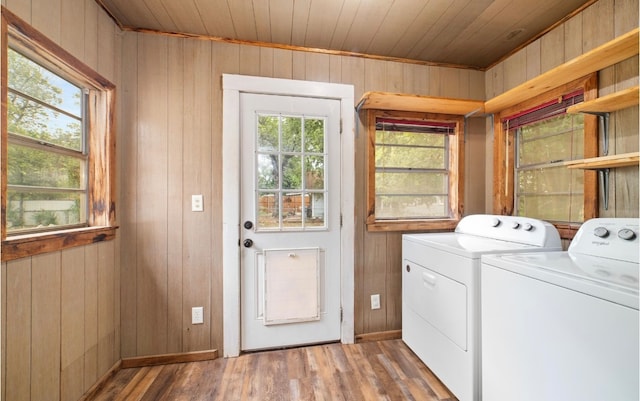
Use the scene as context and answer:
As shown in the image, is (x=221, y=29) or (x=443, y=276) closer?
(x=443, y=276)

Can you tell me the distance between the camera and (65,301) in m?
1.35

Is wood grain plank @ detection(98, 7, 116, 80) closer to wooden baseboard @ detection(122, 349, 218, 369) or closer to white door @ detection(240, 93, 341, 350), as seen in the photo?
white door @ detection(240, 93, 341, 350)

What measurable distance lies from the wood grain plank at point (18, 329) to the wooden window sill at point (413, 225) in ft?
6.48

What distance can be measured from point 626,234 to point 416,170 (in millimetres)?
1328

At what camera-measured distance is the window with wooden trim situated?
1.60 m

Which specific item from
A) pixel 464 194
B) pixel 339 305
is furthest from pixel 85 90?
pixel 464 194

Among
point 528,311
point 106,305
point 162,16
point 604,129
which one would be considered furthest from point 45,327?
point 604,129

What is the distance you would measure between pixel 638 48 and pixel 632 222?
2.96ft

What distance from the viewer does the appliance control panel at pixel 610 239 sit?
110 centimetres

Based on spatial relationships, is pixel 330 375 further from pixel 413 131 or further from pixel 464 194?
pixel 413 131

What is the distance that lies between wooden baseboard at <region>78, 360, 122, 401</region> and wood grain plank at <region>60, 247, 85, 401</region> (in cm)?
6

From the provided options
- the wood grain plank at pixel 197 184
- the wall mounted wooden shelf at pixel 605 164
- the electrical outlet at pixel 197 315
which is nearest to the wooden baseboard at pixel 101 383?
the wood grain plank at pixel 197 184

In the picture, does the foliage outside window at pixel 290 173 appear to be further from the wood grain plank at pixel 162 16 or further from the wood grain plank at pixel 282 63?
the wood grain plank at pixel 162 16

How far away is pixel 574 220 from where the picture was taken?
1.70 meters
